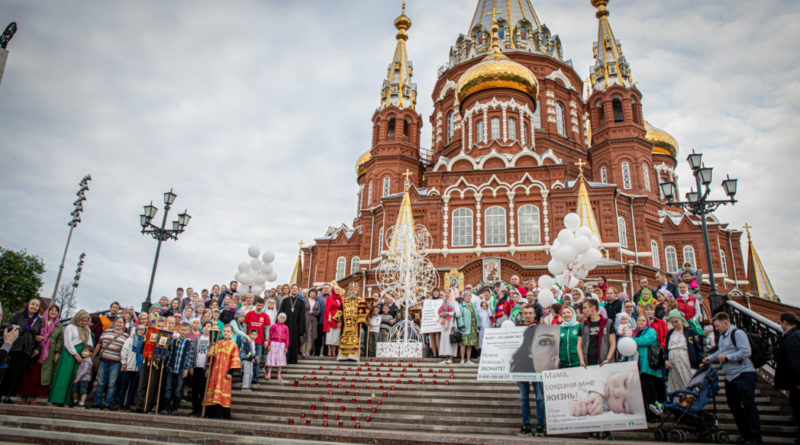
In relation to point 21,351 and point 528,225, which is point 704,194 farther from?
point 21,351

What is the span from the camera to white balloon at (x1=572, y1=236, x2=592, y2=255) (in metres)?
11.6

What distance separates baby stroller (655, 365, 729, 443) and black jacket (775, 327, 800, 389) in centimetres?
69

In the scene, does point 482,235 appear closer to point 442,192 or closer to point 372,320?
point 442,192

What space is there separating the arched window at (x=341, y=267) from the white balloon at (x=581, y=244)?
20.6m

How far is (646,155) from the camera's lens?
94.0ft

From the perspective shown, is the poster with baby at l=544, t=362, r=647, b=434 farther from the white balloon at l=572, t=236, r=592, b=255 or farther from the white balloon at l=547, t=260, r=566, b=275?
the white balloon at l=547, t=260, r=566, b=275

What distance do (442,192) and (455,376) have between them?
16.9m

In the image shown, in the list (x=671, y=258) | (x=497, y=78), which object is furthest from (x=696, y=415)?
(x=671, y=258)

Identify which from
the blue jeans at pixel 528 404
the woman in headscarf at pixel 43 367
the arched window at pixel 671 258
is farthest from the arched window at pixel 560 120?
the woman in headscarf at pixel 43 367

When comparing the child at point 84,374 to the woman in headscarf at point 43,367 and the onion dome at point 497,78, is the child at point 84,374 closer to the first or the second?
the woman in headscarf at point 43,367

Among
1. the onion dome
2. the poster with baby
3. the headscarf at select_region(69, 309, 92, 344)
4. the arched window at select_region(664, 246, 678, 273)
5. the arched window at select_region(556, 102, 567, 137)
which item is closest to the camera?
the poster with baby

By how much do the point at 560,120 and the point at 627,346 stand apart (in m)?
29.5

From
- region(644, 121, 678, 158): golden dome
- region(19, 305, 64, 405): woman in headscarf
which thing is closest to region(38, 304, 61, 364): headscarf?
region(19, 305, 64, 405): woman in headscarf

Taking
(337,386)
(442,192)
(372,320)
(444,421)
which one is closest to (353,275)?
(442,192)
